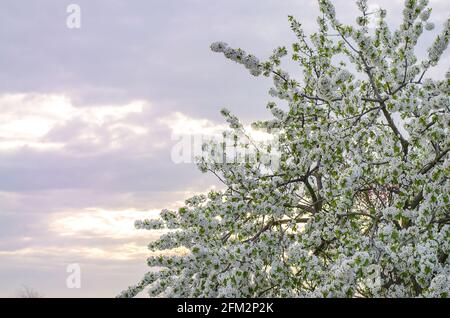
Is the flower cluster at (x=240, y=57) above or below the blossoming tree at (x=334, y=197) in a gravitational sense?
above

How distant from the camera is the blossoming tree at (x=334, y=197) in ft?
21.4

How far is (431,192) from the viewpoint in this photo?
21.7 feet

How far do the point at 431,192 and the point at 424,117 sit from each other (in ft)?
4.27

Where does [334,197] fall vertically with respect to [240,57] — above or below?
below

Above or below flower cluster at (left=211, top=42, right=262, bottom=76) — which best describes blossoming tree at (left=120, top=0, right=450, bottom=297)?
below

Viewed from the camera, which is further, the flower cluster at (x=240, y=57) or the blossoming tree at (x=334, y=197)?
the flower cluster at (x=240, y=57)

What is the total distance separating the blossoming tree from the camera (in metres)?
6.52

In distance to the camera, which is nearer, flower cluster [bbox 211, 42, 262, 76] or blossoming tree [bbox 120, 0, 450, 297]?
blossoming tree [bbox 120, 0, 450, 297]

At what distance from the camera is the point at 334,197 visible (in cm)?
805
